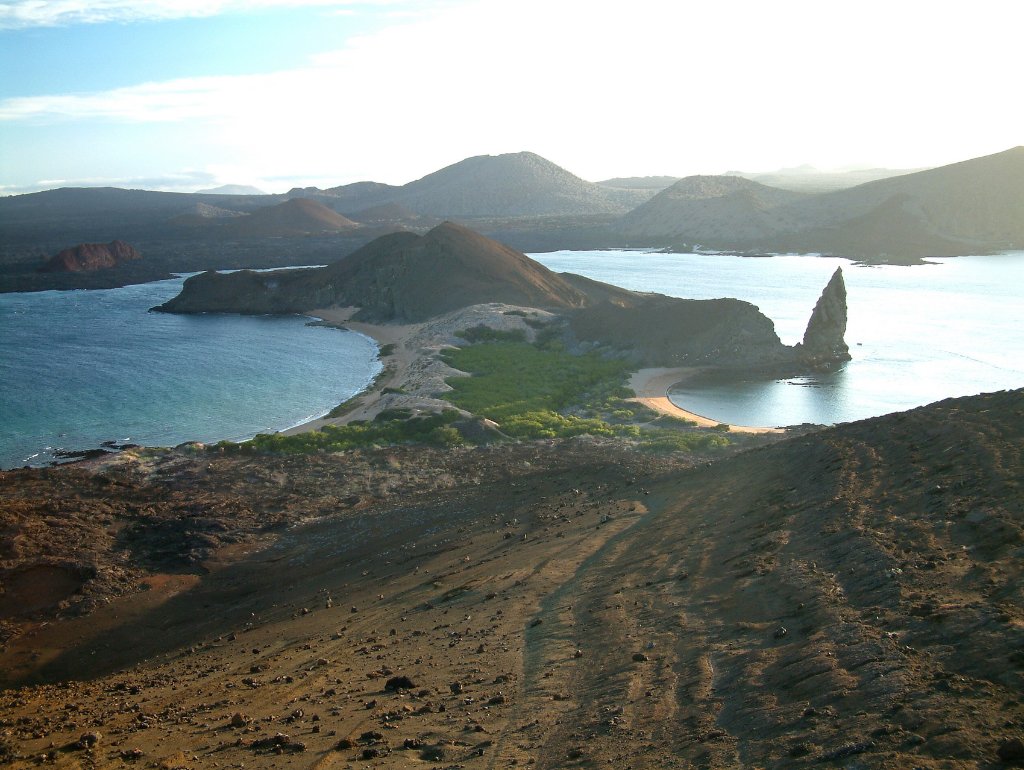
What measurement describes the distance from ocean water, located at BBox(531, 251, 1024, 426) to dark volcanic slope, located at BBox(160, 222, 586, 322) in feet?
51.0

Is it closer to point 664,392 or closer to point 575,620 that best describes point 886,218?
point 664,392

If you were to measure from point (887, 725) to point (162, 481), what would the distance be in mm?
21497

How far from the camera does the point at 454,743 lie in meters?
7.64

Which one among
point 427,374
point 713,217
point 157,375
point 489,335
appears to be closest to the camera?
point 427,374

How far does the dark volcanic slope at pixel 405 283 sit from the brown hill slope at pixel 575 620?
39.3 m

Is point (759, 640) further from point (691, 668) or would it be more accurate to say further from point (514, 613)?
point (514, 613)

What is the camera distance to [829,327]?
44.7m

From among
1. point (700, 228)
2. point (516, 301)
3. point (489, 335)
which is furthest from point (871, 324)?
point (700, 228)

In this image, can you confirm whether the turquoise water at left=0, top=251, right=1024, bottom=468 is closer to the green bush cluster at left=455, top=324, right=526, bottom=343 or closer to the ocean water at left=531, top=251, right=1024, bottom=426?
the ocean water at left=531, top=251, right=1024, bottom=426

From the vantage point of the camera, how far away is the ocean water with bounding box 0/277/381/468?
104 feet

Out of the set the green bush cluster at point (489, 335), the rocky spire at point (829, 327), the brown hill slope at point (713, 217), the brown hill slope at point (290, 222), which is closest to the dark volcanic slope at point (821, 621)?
the rocky spire at point (829, 327)

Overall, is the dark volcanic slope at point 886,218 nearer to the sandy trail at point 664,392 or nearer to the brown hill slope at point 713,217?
the brown hill slope at point 713,217

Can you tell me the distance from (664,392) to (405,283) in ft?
104

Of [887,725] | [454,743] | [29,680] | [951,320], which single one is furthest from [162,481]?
[951,320]
